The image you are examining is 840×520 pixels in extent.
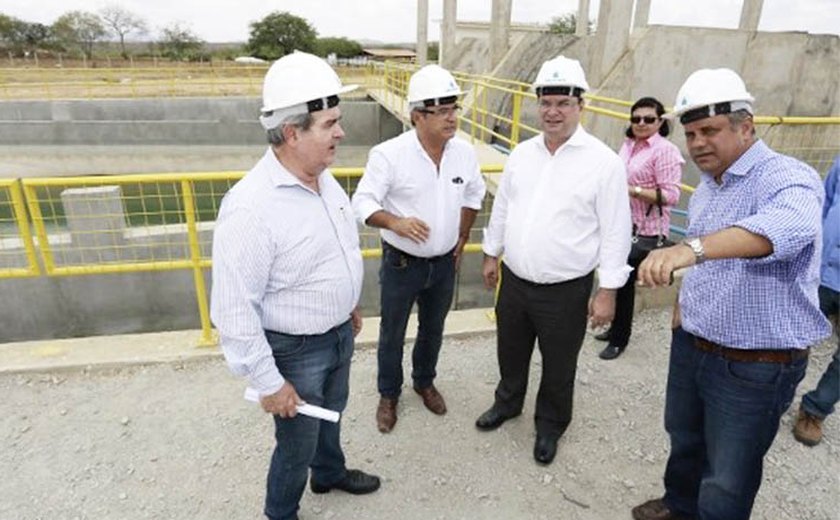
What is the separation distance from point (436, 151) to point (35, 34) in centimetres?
7077

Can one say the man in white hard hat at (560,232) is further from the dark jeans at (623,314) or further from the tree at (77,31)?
the tree at (77,31)

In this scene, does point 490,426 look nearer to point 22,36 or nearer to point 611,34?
point 611,34

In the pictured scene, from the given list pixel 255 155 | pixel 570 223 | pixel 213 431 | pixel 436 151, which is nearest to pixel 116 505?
pixel 213 431

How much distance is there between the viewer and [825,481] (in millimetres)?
2709

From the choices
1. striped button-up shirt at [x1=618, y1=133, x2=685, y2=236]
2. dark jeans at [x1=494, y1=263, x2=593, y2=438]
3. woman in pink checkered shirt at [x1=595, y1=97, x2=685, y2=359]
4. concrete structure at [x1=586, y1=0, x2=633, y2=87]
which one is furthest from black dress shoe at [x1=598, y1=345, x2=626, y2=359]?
concrete structure at [x1=586, y1=0, x2=633, y2=87]

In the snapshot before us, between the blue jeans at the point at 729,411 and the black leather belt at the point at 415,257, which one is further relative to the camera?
the black leather belt at the point at 415,257

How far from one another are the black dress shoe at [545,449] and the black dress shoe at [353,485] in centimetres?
89

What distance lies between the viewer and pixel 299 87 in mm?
1686

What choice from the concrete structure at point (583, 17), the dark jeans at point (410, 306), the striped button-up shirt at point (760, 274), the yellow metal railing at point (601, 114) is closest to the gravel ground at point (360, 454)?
the dark jeans at point (410, 306)

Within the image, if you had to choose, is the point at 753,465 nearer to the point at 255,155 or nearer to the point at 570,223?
the point at 570,223

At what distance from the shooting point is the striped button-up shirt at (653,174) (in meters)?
3.39

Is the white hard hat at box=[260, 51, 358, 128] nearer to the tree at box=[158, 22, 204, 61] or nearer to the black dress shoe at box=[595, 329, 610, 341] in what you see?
the black dress shoe at box=[595, 329, 610, 341]

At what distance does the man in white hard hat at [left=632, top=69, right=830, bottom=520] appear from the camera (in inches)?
57.6

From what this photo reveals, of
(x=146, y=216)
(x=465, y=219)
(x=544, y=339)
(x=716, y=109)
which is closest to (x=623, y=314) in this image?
A: (x=544, y=339)
